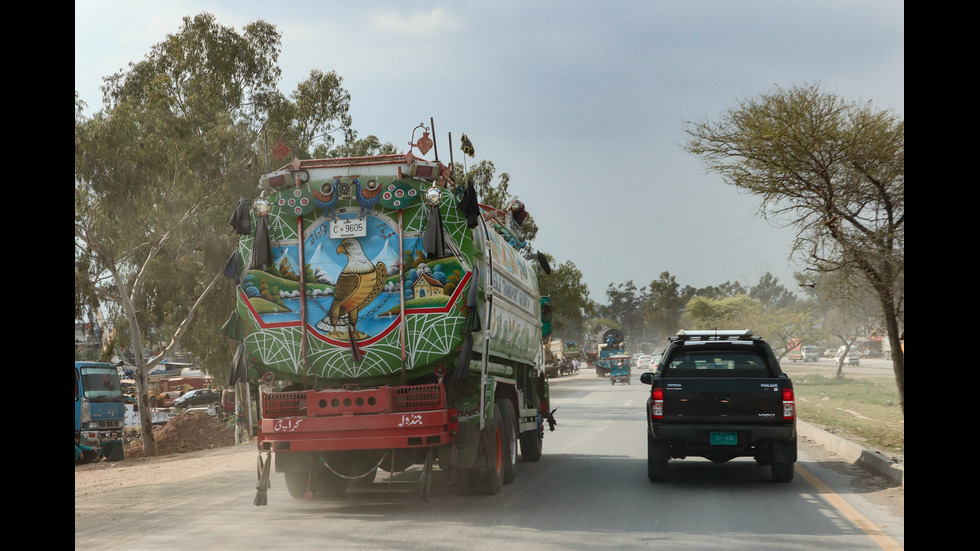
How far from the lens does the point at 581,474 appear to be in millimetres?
12672

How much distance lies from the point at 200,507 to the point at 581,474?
5.19 meters

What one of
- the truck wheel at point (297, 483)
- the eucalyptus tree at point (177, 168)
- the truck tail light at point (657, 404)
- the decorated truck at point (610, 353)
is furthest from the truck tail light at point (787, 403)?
the decorated truck at point (610, 353)

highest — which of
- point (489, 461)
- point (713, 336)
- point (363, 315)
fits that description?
point (363, 315)

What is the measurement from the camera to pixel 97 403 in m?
25.1

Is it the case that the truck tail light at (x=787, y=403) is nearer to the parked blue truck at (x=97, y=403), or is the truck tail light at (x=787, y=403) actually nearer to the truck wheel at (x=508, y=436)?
the truck wheel at (x=508, y=436)

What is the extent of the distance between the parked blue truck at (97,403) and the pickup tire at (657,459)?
17.5 m

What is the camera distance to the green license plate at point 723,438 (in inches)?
420

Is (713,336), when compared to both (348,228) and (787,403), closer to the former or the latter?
(787,403)

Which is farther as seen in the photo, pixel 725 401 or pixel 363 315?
pixel 725 401

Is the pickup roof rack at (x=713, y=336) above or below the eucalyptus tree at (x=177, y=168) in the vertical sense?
below

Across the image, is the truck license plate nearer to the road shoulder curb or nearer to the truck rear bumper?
the truck rear bumper

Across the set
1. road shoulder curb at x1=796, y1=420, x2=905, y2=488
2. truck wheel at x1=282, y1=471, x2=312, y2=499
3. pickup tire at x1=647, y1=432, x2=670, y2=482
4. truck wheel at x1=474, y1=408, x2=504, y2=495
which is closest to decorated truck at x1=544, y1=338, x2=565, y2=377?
road shoulder curb at x1=796, y1=420, x2=905, y2=488

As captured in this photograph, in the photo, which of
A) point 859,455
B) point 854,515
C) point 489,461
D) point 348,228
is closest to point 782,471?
point 854,515

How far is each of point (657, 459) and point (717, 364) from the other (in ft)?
4.78
